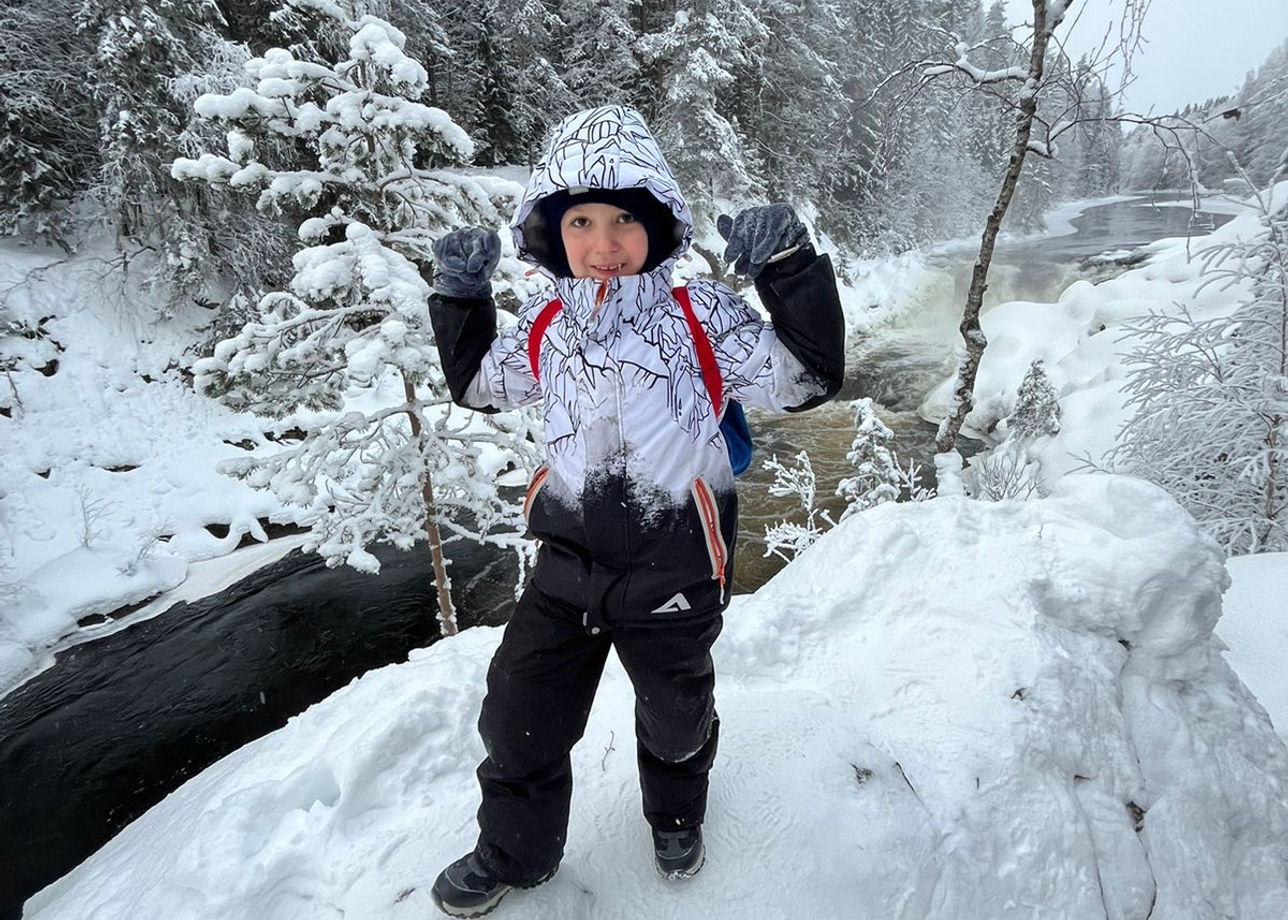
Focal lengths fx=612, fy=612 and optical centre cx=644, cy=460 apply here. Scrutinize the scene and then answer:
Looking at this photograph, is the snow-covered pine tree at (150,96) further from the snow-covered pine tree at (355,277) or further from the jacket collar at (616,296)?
the jacket collar at (616,296)

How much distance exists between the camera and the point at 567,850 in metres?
1.95

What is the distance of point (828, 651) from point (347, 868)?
2.03 m

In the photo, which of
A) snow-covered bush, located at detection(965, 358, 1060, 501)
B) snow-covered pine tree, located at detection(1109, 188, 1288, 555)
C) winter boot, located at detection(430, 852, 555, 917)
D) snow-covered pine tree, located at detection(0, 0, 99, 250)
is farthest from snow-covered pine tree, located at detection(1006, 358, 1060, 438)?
snow-covered pine tree, located at detection(0, 0, 99, 250)

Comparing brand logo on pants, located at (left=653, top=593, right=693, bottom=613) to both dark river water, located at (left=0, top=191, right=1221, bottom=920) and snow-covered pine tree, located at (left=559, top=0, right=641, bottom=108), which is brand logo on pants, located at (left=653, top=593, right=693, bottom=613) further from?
snow-covered pine tree, located at (left=559, top=0, right=641, bottom=108)

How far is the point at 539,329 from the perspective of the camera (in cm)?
181

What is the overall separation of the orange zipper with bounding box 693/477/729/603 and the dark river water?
322 inches

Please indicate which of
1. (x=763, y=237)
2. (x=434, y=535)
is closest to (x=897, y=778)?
(x=763, y=237)

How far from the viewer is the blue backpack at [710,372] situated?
166 cm

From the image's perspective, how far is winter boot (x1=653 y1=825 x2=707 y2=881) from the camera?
1.83 m

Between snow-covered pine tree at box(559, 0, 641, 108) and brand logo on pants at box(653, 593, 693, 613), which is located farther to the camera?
snow-covered pine tree at box(559, 0, 641, 108)

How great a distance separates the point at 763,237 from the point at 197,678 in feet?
33.5

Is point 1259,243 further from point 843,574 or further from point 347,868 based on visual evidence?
point 347,868

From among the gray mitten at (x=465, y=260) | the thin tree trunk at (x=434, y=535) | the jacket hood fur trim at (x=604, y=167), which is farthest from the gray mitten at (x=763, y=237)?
the thin tree trunk at (x=434, y=535)

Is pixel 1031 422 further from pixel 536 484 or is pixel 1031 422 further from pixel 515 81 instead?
pixel 515 81
